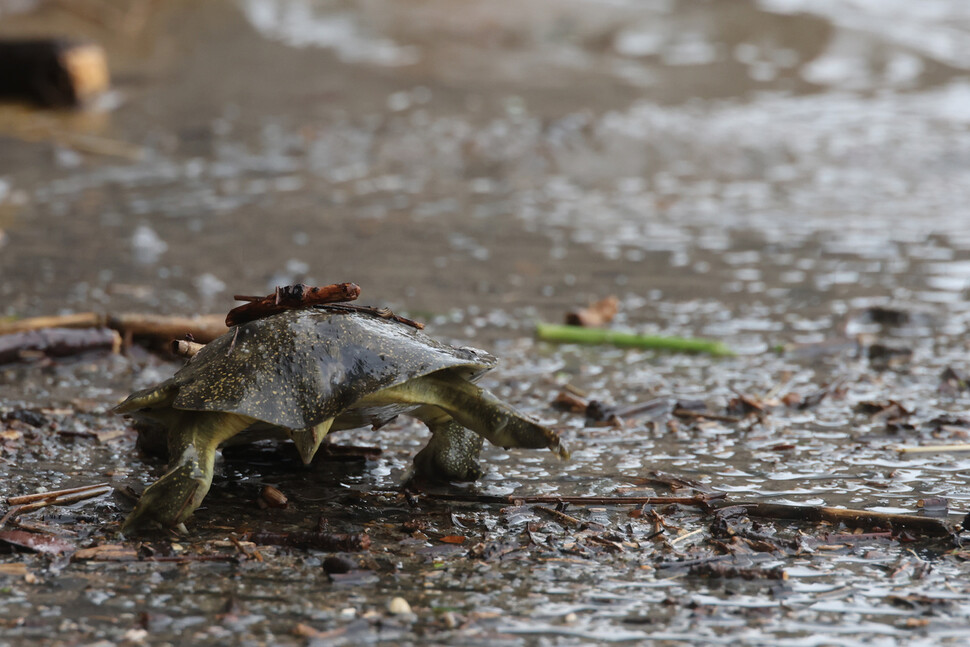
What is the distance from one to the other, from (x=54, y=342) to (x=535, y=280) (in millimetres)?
2620

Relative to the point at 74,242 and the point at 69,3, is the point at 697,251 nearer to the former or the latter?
the point at 74,242

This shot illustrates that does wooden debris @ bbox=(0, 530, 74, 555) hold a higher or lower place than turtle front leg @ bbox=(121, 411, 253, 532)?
lower

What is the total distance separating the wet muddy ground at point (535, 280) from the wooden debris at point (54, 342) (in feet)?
0.20

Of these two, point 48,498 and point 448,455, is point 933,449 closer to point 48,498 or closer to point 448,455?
point 448,455

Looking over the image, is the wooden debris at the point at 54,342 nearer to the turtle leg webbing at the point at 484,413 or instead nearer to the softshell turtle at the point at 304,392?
the softshell turtle at the point at 304,392

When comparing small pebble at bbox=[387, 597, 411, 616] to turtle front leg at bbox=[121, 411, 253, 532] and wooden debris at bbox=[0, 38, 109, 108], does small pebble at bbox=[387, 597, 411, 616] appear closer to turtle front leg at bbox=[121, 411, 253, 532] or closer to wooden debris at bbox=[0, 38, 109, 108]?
turtle front leg at bbox=[121, 411, 253, 532]

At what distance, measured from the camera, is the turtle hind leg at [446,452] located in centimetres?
281

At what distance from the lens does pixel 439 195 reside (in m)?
7.45

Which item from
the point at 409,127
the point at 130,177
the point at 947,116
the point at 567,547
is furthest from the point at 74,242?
the point at 947,116

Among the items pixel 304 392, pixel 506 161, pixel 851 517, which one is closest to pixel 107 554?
pixel 304 392

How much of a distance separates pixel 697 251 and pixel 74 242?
390cm

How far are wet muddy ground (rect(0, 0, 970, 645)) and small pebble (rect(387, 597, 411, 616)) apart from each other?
1cm

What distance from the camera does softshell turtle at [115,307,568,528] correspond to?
2426 mm

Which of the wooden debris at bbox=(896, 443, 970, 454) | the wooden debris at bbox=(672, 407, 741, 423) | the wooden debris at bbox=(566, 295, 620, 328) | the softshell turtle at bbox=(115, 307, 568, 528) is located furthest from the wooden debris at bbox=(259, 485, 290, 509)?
the wooden debris at bbox=(566, 295, 620, 328)
